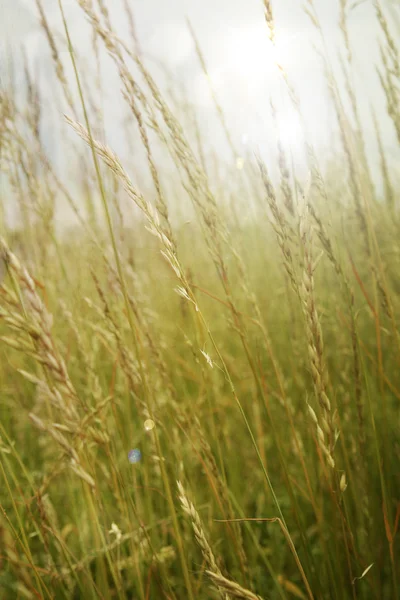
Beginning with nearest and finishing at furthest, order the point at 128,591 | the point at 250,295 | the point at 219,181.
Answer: the point at 250,295
the point at 128,591
the point at 219,181

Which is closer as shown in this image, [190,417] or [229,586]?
[229,586]

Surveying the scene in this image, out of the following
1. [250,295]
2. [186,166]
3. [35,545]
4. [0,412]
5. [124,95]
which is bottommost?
[35,545]

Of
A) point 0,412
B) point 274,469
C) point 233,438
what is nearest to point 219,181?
point 233,438

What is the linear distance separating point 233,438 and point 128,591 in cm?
70

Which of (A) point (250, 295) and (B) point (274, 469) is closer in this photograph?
(A) point (250, 295)

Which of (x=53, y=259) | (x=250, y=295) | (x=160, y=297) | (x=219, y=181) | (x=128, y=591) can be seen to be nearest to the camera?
(x=250, y=295)

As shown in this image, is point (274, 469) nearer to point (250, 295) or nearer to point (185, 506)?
point (250, 295)

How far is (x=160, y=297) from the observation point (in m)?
2.99

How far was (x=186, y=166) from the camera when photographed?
96 cm

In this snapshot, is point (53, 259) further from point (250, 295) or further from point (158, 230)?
point (158, 230)

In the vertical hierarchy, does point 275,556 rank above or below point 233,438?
below

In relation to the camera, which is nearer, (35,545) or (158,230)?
(158,230)

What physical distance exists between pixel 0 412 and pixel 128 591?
4.05 ft

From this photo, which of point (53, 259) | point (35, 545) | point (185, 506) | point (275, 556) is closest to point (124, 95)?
point (185, 506)
